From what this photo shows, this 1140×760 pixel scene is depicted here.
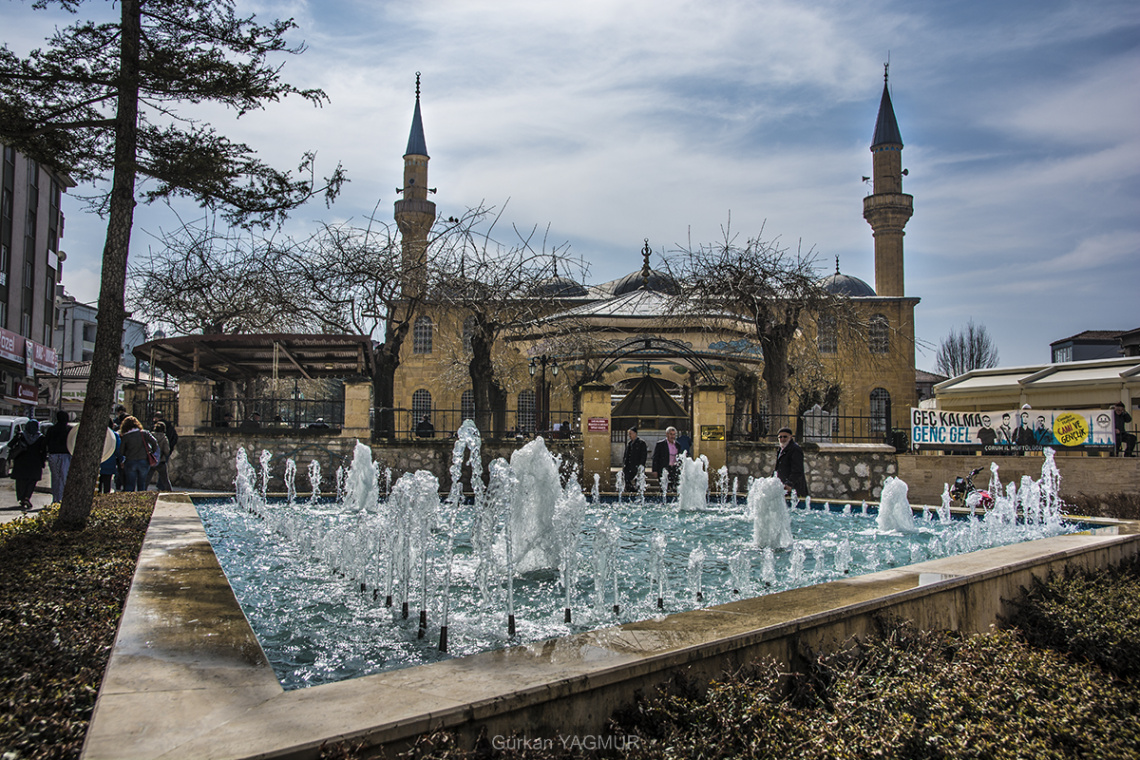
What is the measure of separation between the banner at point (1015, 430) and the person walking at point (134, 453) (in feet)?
46.2

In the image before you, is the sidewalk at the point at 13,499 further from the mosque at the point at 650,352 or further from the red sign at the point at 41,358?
the red sign at the point at 41,358

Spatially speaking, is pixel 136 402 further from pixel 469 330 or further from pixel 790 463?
pixel 469 330

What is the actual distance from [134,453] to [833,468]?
11.8m

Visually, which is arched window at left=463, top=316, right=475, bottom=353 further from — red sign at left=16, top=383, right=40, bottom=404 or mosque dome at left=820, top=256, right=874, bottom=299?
mosque dome at left=820, top=256, right=874, bottom=299

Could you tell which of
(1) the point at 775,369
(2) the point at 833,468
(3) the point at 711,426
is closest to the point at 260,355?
(3) the point at 711,426

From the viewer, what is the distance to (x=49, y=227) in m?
36.3

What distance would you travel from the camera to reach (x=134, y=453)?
11.6 metres

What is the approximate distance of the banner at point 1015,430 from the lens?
14555mm

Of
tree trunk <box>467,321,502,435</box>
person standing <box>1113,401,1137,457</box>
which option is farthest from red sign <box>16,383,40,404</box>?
person standing <box>1113,401,1137,457</box>

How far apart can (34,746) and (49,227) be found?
41488 millimetres

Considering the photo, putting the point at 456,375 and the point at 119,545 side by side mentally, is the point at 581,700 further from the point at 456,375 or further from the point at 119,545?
the point at 456,375

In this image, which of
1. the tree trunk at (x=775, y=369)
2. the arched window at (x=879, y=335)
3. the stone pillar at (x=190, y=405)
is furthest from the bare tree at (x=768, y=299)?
the arched window at (x=879, y=335)

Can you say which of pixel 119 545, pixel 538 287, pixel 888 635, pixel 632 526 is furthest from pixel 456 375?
pixel 888 635

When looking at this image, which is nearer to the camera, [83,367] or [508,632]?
[508,632]
